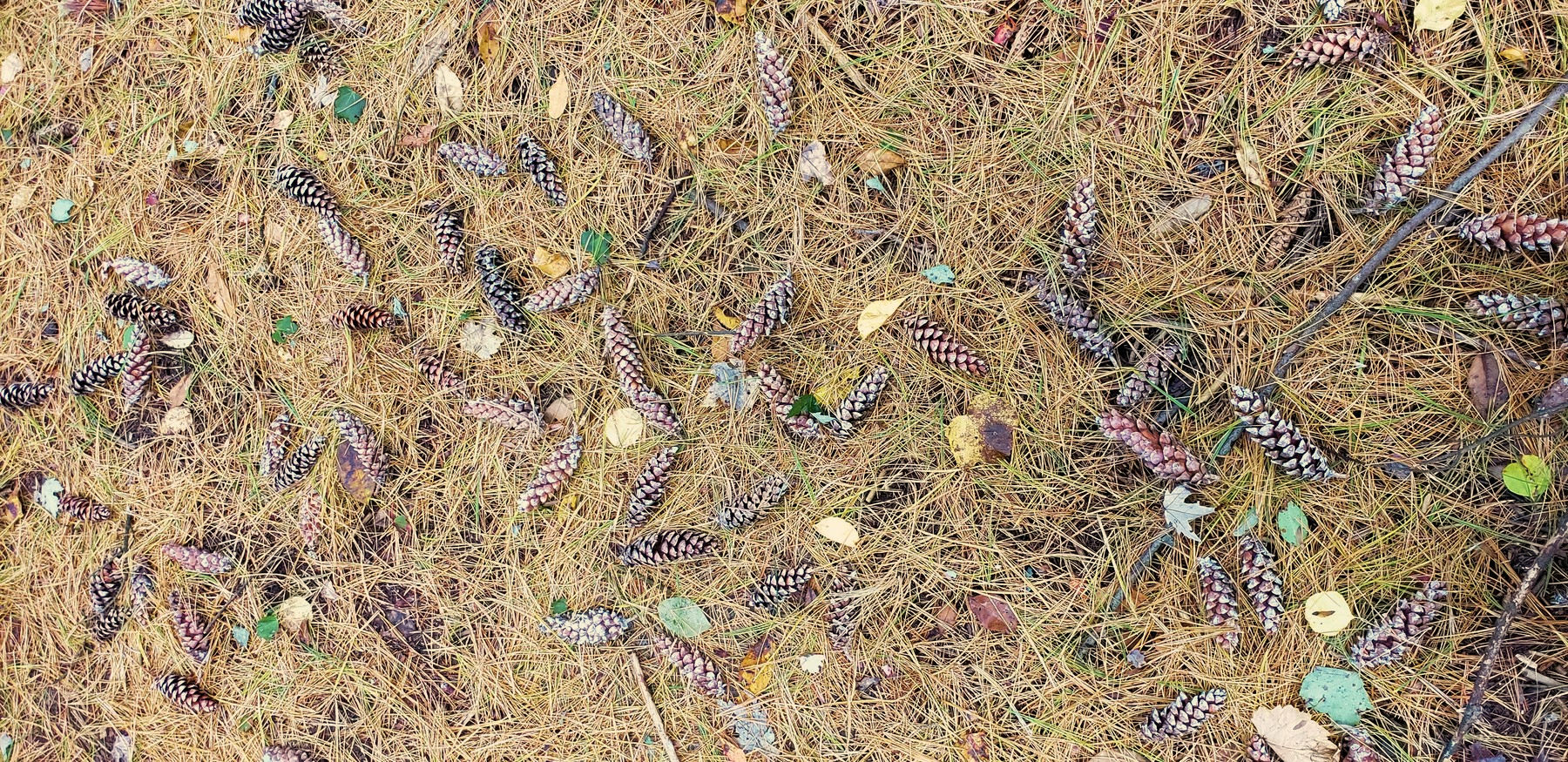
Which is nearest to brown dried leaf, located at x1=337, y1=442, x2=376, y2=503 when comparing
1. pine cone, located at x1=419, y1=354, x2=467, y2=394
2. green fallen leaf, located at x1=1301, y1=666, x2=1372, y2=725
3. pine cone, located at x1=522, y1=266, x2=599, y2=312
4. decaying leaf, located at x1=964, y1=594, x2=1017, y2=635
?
pine cone, located at x1=419, y1=354, x2=467, y2=394

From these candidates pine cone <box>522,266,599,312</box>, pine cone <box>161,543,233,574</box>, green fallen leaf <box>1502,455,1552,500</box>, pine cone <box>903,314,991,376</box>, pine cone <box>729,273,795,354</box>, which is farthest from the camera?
pine cone <box>161,543,233,574</box>

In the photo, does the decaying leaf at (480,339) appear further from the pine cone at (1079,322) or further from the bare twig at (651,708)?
the pine cone at (1079,322)

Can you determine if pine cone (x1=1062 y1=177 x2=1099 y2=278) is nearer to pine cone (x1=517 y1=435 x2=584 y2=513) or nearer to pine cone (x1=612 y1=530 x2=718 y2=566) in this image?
pine cone (x1=612 y1=530 x2=718 y2=566)

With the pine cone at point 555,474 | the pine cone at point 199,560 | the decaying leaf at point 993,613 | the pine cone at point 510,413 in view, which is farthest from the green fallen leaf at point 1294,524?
the pine cone at point 199,560

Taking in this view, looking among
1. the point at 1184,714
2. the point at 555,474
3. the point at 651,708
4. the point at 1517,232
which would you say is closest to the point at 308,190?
the point at 555,474

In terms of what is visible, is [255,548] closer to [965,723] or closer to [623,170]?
[623,170]
